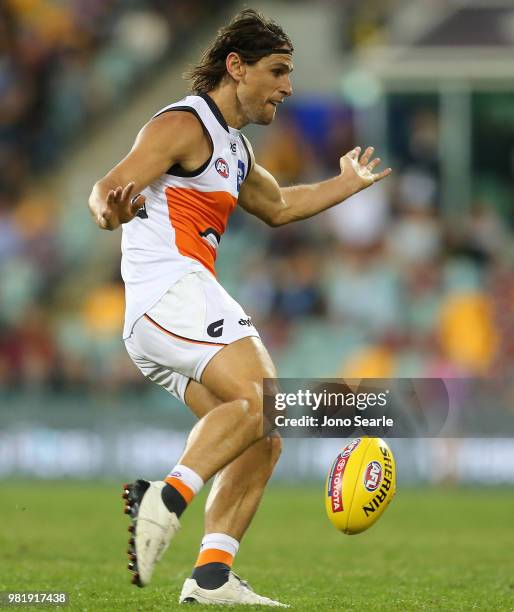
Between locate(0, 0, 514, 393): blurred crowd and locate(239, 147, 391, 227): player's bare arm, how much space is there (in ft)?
28.4

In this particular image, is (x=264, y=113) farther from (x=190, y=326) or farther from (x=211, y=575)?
(x=211, y=575)

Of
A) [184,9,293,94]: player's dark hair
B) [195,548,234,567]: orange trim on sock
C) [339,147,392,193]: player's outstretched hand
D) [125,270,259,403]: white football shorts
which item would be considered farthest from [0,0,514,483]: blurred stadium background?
[125,270,259,403]: white football shorts

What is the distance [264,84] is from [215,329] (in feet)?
3.94

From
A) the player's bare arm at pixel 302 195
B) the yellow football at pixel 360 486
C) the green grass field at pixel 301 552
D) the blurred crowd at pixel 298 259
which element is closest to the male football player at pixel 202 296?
the player's bare arm at pixel 302 195

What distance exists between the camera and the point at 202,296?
5773 millimetres

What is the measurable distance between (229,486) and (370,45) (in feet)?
43.9

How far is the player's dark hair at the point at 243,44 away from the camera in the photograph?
6105mm

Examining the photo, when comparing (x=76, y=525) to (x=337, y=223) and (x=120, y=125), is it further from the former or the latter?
(x=120, y=125)

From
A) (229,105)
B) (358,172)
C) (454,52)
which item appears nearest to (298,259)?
(454,52)

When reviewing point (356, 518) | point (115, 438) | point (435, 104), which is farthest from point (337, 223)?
point (356, 518)

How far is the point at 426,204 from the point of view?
1730 centimetres

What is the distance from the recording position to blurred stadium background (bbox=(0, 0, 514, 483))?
51.1 feet

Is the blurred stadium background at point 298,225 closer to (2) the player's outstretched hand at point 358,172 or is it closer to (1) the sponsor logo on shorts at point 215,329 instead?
(2) the player's outstretched hand at point 358,172
